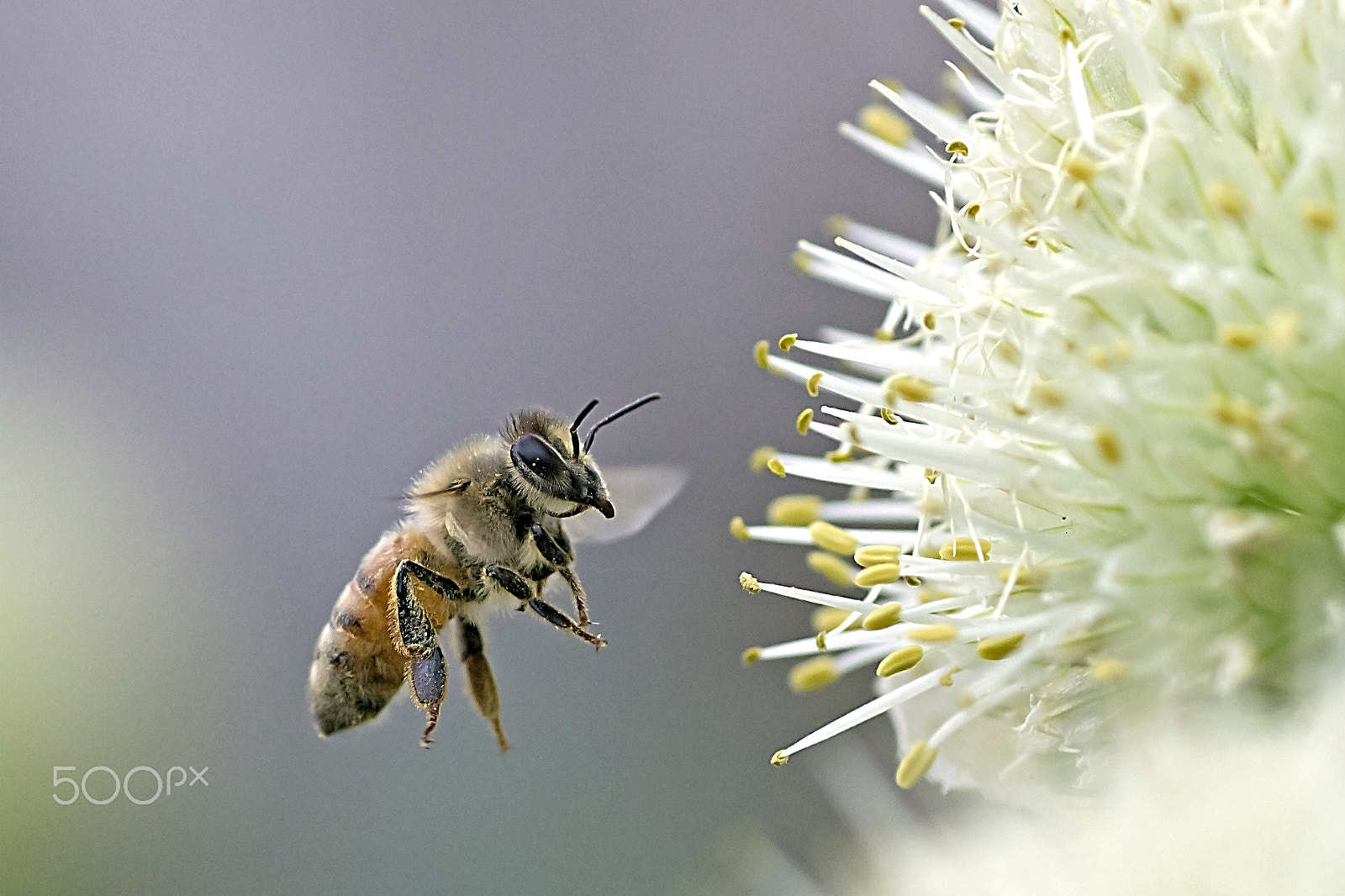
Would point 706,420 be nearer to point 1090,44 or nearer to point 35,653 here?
point 35,653

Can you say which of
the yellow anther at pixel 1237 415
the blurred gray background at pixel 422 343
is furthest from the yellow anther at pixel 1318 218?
the blurred gray background at pixel 422 343

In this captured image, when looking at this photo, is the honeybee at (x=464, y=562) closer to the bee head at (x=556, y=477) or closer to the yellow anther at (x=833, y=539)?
the bee head at (x=556, y=477)

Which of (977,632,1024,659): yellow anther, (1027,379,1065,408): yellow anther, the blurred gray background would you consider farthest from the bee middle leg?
the blurred gray background

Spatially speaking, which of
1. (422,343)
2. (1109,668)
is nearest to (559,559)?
(1109,668)

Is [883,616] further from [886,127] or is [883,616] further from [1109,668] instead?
[886,127]

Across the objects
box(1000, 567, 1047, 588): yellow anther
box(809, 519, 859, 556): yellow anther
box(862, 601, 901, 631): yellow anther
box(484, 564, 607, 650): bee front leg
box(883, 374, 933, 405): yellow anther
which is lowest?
box(484, 564, 607, 650): bee front leg

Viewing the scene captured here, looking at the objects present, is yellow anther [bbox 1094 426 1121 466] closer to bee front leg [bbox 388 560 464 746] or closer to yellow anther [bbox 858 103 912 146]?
yellow anther [bbox 858 103 912 146]
